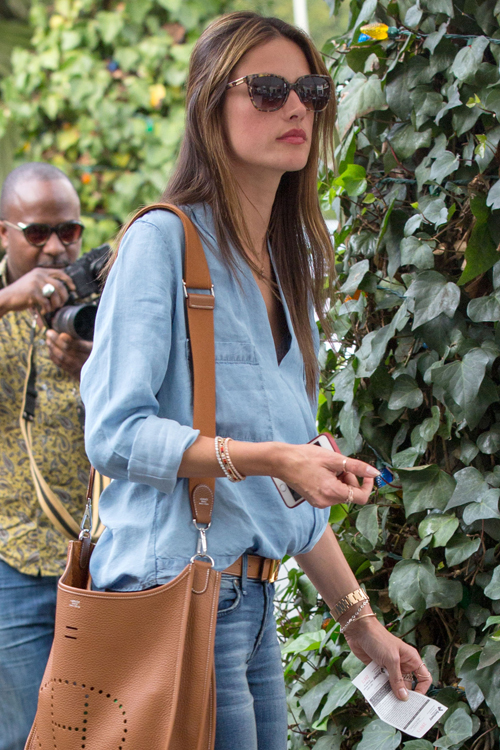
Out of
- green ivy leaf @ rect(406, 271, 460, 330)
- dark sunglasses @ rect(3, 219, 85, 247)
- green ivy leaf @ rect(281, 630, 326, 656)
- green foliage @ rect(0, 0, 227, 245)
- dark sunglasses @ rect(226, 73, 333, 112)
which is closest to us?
dark sunglasses @ rect(226, 73, 333, 112)

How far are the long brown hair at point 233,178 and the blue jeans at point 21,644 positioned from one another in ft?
2.76

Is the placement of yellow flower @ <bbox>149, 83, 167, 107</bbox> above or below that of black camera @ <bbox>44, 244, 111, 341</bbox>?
above

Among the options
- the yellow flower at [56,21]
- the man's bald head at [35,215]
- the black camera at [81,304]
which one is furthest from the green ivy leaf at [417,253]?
the yellow flower at [56,21]

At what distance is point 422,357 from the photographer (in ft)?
4.76

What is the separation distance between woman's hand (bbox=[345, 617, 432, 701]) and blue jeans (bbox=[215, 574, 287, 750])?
0.20 metres

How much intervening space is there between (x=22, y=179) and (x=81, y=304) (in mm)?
428

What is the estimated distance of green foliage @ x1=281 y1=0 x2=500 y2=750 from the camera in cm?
135

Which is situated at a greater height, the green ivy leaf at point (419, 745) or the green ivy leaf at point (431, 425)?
the green ivy leaf at point (431, 425)

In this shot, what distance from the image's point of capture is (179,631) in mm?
954

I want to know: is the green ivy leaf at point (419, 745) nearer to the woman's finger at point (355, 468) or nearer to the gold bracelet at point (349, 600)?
the gold bracelet at point (349, 600)

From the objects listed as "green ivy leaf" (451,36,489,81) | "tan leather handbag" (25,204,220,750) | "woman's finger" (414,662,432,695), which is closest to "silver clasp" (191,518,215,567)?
"tan leather handbag" (25,204,220,750)

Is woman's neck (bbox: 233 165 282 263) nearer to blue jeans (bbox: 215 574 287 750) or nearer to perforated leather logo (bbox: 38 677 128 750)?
blue jeans (bbox: 215 574 287 750)

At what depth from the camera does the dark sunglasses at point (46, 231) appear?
2.03 metres

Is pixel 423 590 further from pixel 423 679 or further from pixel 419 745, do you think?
pixel 419 745
